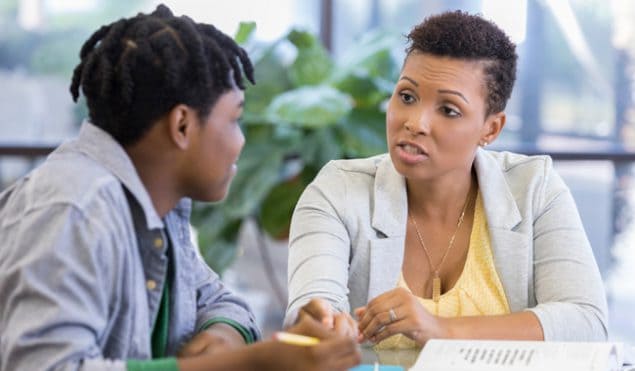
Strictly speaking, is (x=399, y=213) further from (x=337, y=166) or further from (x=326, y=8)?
(x=326, y=8)

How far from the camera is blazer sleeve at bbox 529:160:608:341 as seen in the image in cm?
→ 188

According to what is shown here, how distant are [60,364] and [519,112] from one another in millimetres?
3237

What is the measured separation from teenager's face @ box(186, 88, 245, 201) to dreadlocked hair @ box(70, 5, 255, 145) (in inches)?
0.6

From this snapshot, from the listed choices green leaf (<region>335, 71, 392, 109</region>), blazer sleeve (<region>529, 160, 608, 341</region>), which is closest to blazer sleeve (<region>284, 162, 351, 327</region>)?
blazer sleeve (<region>529, 160, 608, 341</region>)

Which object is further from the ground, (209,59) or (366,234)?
(209,59)

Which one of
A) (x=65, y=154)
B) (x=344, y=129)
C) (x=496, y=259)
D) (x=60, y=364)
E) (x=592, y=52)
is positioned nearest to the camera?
(x=60, y=364)

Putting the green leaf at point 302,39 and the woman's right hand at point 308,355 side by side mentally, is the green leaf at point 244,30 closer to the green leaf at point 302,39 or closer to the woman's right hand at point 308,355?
the green leaf at point 302,39

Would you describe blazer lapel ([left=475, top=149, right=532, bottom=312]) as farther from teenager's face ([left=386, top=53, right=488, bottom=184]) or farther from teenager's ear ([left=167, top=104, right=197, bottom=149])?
teenager's ear ([left=167, top=104, right=197, bottom=149])

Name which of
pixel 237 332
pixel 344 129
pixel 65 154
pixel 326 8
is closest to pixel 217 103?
pixel 65 154

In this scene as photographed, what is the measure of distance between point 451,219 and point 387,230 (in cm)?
17

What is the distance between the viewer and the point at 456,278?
2033 millimetres

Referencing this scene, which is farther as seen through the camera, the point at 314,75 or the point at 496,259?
the point at 314,75

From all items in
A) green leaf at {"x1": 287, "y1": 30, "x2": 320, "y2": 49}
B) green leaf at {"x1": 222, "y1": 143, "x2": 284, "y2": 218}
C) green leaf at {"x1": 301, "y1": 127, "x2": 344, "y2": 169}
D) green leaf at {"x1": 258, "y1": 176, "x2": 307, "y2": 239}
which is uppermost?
green leaf at {"x1": 287, "y1": 30, "x2": 320, "y2": 49}

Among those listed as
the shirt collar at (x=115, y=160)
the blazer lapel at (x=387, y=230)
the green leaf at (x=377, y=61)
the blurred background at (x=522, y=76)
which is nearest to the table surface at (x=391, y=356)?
the blazer lapel at (x=387, y=230)
